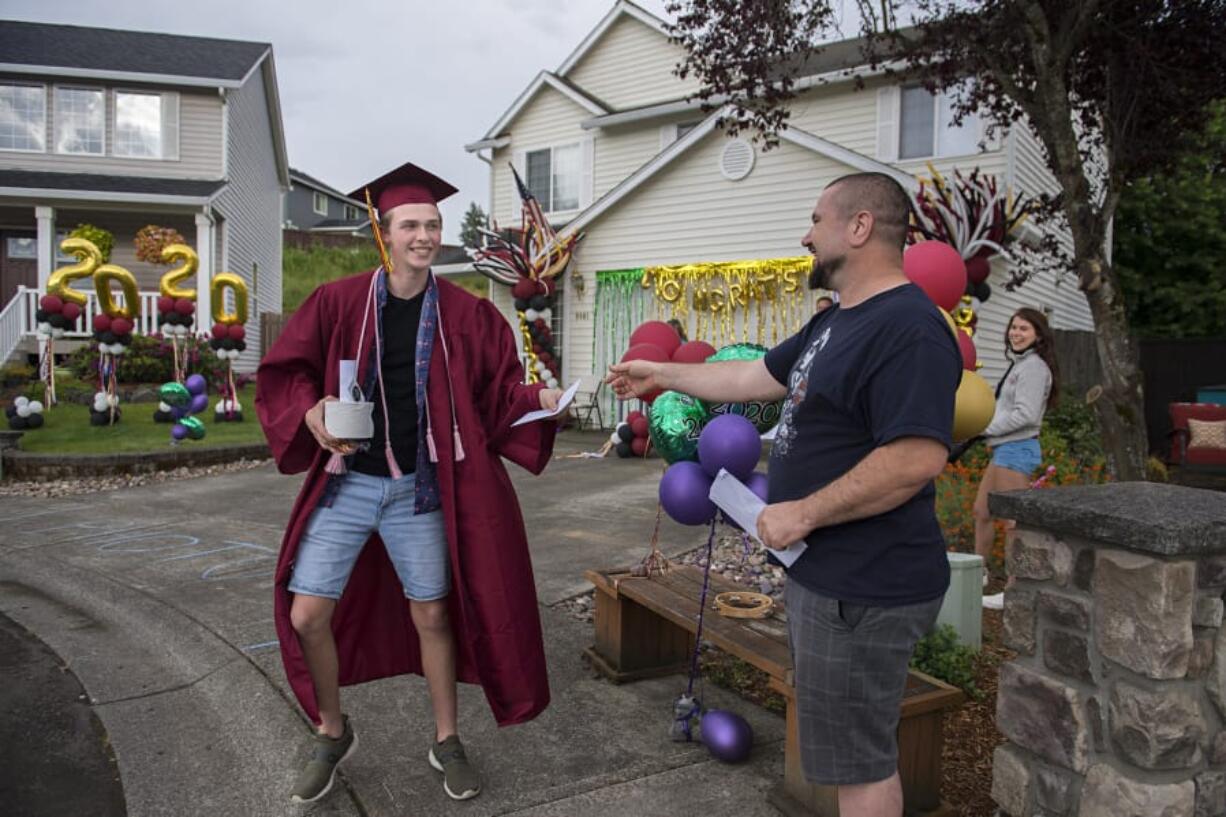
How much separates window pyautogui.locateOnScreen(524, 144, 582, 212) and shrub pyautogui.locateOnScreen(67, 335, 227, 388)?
23.3ft

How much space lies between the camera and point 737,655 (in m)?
3.32

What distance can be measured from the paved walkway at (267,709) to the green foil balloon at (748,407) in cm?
123

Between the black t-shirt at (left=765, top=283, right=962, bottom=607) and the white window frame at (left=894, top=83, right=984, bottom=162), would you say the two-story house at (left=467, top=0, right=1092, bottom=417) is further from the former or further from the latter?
the black t-shirt at (left=765, top=283, right=962, bottom=607)

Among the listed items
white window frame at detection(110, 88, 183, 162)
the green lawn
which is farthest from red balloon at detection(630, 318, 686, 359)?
white window frame at detection(110, 88, 183, 162)

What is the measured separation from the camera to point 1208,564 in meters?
2.31

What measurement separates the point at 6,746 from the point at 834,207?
3670 millimetres

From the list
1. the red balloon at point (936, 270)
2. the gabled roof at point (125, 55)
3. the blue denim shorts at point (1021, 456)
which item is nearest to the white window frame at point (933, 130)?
the blue denim shorts at point (1021, 456)

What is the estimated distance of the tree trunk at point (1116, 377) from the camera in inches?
209

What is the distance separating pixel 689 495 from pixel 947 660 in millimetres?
1516

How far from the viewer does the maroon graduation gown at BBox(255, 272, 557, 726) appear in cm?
302

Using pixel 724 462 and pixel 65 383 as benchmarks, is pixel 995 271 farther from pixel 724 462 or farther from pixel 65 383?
pixel 65 383

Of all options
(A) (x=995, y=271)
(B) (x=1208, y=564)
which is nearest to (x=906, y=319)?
(B) (x=1208, y=564)

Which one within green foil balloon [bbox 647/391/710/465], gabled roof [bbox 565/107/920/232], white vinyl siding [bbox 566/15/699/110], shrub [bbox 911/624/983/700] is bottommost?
shrub [bbox 911/624/983/700]

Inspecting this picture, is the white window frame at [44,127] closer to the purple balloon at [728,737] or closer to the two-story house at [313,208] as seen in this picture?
the purple balloon at [728,737]
